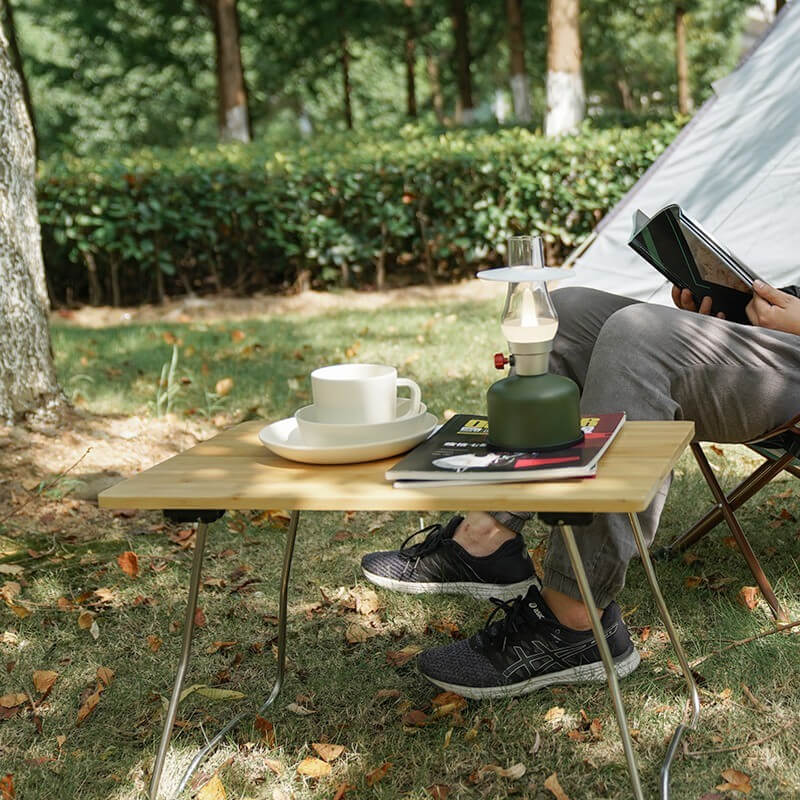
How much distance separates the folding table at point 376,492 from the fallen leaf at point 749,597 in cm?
→ 54

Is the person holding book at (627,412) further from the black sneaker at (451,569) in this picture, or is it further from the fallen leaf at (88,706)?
the fallen leaf at (88,706)

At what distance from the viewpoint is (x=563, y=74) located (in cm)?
906

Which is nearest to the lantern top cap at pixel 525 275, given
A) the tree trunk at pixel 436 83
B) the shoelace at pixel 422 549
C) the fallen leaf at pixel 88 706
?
the shoelace at pixel 422 549

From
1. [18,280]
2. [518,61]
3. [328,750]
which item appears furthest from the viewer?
[518,61]

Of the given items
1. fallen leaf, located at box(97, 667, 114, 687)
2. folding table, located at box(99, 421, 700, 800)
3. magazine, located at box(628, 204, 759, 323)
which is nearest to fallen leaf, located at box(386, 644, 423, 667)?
folding table, located at box(99, 421, 700, 800)

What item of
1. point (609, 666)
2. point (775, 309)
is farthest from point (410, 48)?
point (609, 666)

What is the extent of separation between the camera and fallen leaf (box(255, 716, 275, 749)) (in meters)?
2.00

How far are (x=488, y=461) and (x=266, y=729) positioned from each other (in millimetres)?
826

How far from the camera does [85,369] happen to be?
17.6ft

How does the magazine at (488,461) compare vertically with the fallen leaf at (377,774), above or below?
above

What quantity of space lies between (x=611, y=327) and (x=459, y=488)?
2.06 ft

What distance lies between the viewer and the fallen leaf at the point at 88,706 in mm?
2125

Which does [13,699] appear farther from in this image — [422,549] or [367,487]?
[367,487]

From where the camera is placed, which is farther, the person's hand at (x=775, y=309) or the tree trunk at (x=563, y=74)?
the tree trunk at (x=563, y=74)
